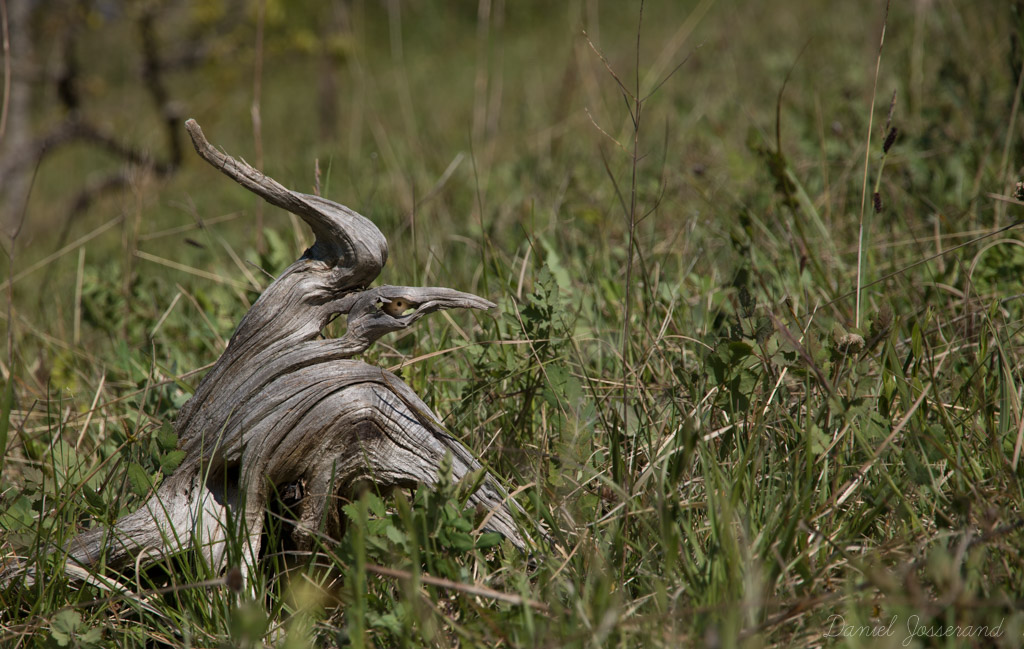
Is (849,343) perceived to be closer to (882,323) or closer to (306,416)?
(882,323)

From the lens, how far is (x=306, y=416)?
174 cm

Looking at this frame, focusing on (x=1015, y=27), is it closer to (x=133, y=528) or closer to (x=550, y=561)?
(x=550, y=561)

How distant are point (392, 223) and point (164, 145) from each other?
34.7ft

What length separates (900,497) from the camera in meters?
1.52

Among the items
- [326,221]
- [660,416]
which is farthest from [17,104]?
[660,416]

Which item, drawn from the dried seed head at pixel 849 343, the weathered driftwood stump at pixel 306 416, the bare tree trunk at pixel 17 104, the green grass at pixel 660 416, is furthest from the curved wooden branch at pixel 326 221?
the bare tree trunk at pixel 17 104

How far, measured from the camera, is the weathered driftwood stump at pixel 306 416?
174 centimetres

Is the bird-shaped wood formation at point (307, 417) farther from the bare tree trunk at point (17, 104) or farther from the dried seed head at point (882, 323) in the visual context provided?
the bare tree trunk at point (17, 104)

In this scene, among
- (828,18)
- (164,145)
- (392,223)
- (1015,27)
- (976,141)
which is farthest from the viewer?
(164,145)

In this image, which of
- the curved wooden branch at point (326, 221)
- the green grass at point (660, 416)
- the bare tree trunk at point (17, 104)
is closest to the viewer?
the green grass at point (660, 416)

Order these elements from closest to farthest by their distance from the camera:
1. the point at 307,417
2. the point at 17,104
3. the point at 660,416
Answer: the point at 307,417
the point at 660,416
the point at 17,104

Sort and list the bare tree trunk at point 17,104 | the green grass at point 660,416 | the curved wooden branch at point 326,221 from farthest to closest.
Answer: the bare tree trunk at point 17,104
the curved wooden branch at point 326,221
the green grass at point 660,416

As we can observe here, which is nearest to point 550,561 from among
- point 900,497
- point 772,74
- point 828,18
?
point 900,497

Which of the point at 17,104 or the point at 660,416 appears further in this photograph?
the point at 17,104
